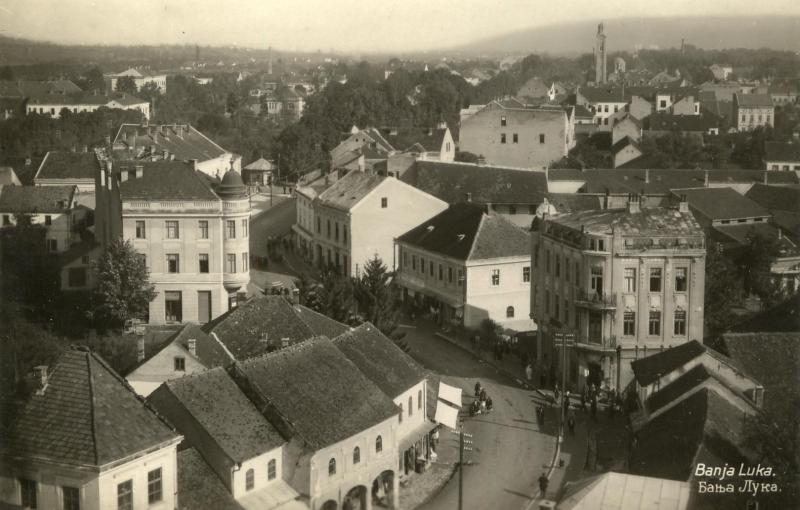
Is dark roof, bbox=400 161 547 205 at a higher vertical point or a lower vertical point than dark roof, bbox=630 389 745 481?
higher

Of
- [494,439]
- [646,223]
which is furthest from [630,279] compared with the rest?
[494,439]

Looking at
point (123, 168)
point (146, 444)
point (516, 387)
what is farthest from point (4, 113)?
point (146, 444)

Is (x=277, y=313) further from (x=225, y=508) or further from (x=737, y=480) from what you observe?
(x=737, y=480)

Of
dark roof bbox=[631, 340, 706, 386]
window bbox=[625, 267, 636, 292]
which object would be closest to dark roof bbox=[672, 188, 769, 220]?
window bbox=[625, 267, 636, 292]

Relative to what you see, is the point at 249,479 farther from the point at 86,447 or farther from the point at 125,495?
the point at 86,447

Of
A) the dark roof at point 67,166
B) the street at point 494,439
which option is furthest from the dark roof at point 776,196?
the dark roof at point 67,166

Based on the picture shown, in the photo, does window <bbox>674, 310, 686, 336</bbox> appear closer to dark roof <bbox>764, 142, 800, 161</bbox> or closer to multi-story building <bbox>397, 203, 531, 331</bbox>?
multi-story building <bbox>397, 203, 531, 331</bbox>

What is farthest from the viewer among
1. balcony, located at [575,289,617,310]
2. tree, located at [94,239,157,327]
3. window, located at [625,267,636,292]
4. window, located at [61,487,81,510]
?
tree, located at [94,239,157,327]
